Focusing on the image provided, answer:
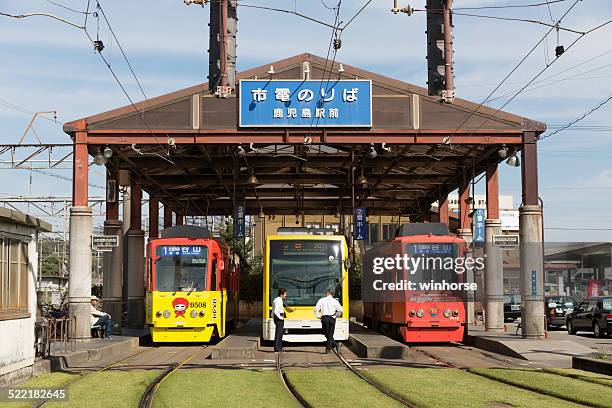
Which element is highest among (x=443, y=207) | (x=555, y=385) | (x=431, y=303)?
(x=443, y=207)

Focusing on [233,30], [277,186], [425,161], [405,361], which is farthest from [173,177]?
[233,30]

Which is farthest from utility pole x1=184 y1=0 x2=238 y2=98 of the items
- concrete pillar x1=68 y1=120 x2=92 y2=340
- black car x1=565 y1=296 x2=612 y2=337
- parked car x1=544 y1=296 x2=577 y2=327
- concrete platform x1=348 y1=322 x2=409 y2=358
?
parked car x1=544 y1=296 x2=577 y2=327

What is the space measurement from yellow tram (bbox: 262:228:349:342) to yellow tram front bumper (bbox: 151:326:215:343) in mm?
2014

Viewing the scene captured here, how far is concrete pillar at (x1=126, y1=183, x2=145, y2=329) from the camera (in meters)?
37.3

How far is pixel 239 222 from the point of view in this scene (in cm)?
4184

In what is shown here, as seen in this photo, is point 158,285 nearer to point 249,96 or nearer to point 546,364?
point 249,96

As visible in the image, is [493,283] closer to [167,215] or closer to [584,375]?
[584,375]

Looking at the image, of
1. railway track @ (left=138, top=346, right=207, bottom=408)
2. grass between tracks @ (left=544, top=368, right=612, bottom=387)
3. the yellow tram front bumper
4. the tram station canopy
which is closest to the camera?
railway track @ (left=138, top=346, right=207, bottom=408)

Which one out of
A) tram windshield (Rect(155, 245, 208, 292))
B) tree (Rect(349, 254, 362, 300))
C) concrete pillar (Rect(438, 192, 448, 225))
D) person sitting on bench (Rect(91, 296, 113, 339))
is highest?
concrete pillar (Rect(438, 192, 448, 225))

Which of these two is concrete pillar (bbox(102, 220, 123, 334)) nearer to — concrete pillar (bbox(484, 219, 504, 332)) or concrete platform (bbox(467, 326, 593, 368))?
concrete pillar (bbox(484, 219, 504, 332))

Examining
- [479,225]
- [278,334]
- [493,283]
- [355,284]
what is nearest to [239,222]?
[479,225]

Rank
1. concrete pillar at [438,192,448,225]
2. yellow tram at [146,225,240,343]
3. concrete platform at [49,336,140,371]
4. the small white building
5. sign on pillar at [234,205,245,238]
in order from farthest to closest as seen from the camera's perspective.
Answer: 1. concrete pillar at [438,192,448,225]
2. sign on pillar at [234,205,245,238]
3. yellow tram at [146,225,240,343]
4. concrete platform at [49,336,140,371]
5. the small white building

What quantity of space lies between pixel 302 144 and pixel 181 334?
280 inches

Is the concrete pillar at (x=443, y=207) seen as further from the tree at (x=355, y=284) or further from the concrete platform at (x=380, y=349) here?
the concrete platform at (x=380, y=349)
